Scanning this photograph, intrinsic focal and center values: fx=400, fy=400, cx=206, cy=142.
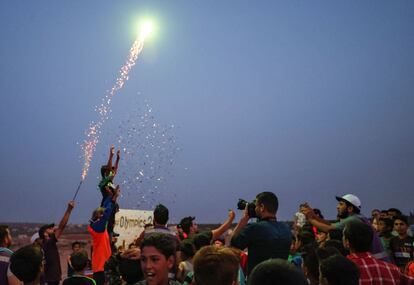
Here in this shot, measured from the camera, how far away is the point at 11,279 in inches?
210

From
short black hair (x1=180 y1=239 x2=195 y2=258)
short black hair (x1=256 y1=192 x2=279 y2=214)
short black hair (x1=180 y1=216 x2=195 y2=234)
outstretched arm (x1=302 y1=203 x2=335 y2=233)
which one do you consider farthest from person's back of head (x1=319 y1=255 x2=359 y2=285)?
short black hair (x1=180 y1=216 x2=195 y2=234)

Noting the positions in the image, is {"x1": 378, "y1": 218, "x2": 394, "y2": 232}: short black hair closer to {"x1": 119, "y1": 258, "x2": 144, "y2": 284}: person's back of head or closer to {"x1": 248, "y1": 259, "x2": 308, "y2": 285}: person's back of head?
{"x1": 119, "y1": 258, "x2": 144, "y2": 284}: person's back of head

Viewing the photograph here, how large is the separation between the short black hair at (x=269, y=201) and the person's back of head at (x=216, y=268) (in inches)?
101

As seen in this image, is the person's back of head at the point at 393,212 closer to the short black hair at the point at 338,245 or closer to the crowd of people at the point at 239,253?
the crowd of people at the point at 239,253

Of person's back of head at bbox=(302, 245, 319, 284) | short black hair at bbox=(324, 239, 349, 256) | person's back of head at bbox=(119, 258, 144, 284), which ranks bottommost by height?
person's back of head at bbox=(119, 258, 144, 284)

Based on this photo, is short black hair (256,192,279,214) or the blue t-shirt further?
short black hair (256,192,279,214)

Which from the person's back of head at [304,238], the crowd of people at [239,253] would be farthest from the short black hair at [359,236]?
the person's back of head at [304,238]

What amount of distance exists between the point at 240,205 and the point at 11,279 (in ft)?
11.2

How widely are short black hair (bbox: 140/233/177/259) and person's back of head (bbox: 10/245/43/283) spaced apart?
1.80m

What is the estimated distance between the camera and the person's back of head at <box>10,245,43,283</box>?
183 inches

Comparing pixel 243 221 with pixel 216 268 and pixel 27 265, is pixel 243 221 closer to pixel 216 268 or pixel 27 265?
pixel 27 265

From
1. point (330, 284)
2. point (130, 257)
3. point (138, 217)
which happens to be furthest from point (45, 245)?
point (330, 284)

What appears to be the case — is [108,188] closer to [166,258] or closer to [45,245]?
[45,245]

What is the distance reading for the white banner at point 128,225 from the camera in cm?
1092
